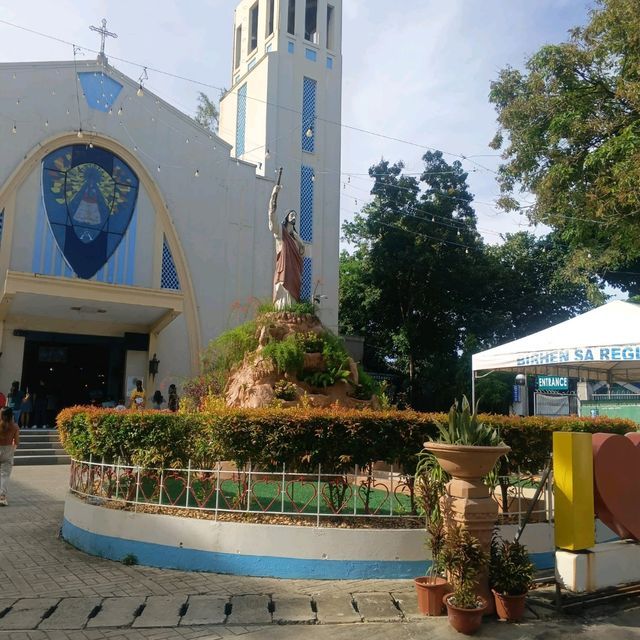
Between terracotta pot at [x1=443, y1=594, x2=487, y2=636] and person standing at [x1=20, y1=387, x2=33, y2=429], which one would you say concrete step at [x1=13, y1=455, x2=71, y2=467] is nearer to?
person standing at [x1=20, y1=387, x2=33, y2=429]

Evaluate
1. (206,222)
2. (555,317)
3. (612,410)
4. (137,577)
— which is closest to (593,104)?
(612,410)

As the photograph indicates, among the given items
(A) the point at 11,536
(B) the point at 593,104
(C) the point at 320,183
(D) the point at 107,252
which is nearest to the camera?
(A) the point at 11,536

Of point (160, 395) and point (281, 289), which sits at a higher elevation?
point (281, 289)

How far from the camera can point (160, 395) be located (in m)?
18.1

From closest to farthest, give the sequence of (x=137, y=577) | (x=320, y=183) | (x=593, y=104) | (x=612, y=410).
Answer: (x=137, y=577) < (x=593, y=104) < (x=612, y=410) < (x=320, y=183)

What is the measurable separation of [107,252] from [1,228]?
3.10 metres

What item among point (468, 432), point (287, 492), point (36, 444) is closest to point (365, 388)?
point (287, 492)

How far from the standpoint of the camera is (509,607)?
15.1ft

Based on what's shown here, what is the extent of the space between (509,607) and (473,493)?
900 millimetres

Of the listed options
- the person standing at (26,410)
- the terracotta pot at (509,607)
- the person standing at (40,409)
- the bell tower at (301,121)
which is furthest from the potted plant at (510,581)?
the bell tower at (301,121)

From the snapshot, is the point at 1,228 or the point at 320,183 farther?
the point at 320,183

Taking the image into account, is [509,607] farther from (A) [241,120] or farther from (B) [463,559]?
(A) [241,120]

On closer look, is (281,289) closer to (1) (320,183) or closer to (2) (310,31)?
(1) (320,183)

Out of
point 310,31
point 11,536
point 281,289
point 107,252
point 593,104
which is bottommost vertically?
point 11,536
